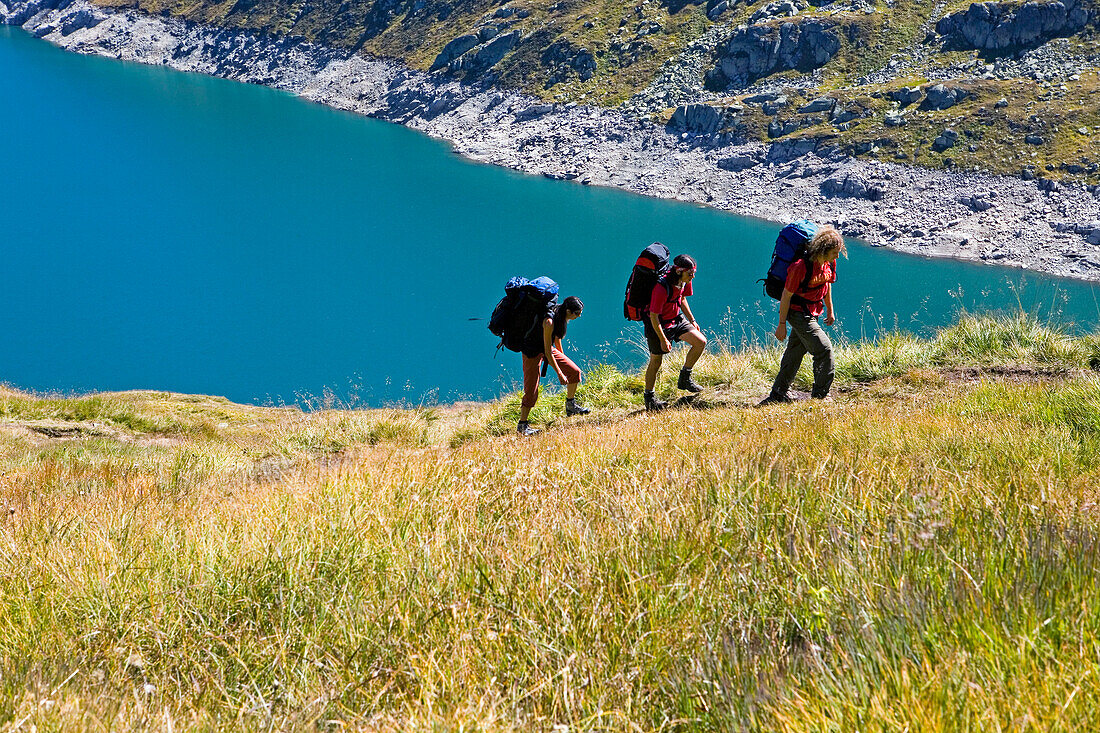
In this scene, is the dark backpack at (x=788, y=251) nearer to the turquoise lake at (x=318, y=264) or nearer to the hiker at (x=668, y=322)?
the hiker at (x=668, y=322)

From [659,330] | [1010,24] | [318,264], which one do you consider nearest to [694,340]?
[659,330]

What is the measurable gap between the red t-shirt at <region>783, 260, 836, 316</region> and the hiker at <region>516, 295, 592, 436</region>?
2.02 m

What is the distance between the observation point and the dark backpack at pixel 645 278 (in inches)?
317

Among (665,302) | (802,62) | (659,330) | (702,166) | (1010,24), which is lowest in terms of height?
(659,330)

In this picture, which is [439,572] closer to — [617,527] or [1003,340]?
[617,527]

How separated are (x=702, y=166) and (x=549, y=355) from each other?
229 ft

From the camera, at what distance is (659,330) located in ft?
26.4

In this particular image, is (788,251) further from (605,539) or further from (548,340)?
(605,539)

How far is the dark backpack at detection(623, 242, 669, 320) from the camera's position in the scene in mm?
8062

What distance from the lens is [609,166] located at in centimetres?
7675

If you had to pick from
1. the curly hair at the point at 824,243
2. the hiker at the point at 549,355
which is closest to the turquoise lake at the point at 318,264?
the hiker at the point at 549,355

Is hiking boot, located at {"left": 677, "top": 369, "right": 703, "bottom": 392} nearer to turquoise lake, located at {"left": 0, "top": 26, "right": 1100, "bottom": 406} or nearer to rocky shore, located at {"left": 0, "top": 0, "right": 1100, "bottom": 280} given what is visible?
turquoise lake, located at {"left": 0, "top": 26, "right": 1100, "bottom": 406}

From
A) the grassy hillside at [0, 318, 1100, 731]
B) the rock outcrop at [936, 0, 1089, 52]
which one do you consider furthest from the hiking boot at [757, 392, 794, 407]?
the rock outcrop at [936, 0, 1089, 52]

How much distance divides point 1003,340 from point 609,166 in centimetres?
7071
